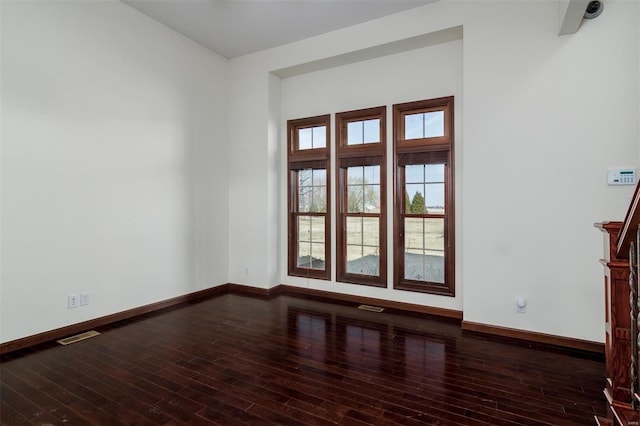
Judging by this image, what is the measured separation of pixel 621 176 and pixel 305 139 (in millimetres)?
3601

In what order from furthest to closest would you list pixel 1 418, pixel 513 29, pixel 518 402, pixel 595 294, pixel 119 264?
pixel 119 264
pixel 513 29
pixel 595 294
pixel 518 402
pixel 1 418

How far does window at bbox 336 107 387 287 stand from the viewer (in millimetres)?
4320

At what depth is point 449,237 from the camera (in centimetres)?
391

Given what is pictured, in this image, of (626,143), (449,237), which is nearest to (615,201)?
(626,143)

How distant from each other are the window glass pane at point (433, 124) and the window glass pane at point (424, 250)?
3.38 ft

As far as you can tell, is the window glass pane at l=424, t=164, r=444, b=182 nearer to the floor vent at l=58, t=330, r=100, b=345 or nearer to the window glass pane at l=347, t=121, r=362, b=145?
the window glass pane at l=347, t=121, r=362, b=145

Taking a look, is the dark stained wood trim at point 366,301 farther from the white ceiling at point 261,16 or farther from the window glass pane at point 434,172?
the white ceiling at point 261,16

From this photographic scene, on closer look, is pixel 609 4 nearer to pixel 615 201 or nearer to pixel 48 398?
pixel 615 201

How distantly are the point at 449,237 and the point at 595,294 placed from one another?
4.57ft

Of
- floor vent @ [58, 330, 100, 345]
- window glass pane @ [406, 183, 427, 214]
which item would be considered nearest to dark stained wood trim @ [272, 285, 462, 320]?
window glass pane @ [406, 183, 427, 214]

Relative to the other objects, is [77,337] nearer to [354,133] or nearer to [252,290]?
[252,290]

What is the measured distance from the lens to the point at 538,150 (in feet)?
10.6

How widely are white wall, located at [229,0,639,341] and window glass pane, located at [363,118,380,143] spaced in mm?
985

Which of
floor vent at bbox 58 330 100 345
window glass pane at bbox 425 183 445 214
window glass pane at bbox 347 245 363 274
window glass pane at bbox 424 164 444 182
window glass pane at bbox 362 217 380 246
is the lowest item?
floor vent at bbox 58 330 100 345
